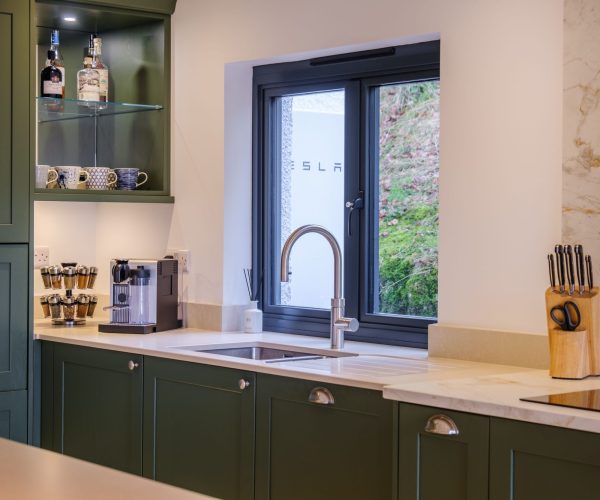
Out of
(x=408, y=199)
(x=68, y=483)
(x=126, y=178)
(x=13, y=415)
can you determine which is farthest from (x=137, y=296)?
(x=68, y=483)

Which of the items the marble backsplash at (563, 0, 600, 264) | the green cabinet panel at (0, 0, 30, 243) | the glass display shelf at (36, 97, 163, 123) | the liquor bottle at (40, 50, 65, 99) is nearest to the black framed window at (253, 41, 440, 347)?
the glass display shelf at (36, 97, 163, 123)

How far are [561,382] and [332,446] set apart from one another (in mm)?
655

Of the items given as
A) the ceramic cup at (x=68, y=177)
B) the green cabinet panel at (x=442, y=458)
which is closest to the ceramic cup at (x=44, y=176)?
the ceramic cup at (x=68, y=177)

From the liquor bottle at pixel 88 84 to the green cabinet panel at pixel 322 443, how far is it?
1616 millimetres

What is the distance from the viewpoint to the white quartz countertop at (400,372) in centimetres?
237

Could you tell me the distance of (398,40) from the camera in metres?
3.58

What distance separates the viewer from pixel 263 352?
3824 millimetres

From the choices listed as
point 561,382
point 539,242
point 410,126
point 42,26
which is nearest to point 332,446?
point 561,382

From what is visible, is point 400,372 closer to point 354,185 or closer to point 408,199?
point 408,199

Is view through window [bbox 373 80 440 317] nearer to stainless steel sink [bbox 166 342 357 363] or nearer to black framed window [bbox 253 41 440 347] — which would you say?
black framed window [bbox 253 41 440 347]

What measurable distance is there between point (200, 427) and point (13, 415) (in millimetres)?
898

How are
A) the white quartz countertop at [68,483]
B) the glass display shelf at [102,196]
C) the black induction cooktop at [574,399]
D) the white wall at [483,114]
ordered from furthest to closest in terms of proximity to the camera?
the glass display shelf at [102,196] < the white wall at [483,114] < the black induction cooktop at [574,399] < the white quartz countertop at [68,483]

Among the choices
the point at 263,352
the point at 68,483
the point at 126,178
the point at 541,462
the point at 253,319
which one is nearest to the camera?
the point at 68,483

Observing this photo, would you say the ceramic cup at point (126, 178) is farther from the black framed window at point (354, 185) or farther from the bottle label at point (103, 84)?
the black framed window at point (354, 185)
